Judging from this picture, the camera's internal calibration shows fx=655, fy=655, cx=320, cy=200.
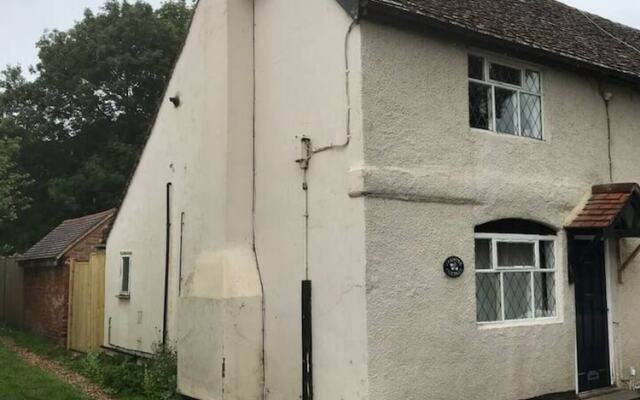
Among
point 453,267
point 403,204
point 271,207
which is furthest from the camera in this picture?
point 271,207

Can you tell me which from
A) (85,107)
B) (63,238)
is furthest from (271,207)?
(85,107)

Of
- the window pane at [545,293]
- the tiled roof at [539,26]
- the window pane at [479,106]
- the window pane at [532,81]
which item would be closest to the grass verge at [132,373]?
the window pane at [545,293]

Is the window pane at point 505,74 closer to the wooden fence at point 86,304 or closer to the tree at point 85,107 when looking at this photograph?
the wooden fence at point 86,304

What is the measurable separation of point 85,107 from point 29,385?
23.8m

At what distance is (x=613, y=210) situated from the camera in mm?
9578

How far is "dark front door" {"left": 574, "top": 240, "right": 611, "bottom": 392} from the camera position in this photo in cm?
990

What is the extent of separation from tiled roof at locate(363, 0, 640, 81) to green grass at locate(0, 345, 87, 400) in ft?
23.8

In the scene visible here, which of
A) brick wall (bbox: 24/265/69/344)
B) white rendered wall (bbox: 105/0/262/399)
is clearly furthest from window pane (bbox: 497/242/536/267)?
brick wall (bbox: 24/265/69/344)

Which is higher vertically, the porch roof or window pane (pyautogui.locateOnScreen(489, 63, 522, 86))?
window pane (pyautogui.locateOnScreen(489, 63, 522, 86))

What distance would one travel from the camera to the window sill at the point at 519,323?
8.66 metres

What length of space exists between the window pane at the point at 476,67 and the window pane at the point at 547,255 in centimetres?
267

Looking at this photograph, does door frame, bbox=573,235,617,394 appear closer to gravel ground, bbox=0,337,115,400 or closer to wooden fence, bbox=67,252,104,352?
gravel ground, bbox=0,337,115,400

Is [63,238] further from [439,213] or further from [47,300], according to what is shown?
[439,213]

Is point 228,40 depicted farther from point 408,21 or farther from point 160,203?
point 160,203
